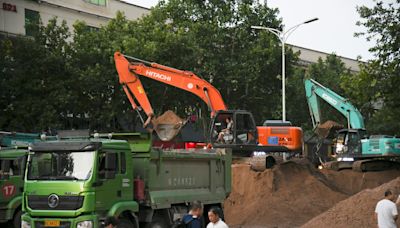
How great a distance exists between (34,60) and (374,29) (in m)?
17.5

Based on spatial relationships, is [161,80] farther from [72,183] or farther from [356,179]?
[72,183]

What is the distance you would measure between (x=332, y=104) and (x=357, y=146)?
383cm

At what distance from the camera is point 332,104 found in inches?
1427

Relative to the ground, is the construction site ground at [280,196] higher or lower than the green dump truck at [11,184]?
lower

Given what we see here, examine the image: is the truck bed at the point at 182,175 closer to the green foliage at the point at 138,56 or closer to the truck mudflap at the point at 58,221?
the truck mudflap at the point at 58,221

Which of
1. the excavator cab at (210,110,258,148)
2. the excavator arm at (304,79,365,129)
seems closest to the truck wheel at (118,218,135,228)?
the excavator cab at (210,110,258,148)

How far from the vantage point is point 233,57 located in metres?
38.8

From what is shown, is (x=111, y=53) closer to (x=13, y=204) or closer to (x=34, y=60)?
(x=34, y=60)

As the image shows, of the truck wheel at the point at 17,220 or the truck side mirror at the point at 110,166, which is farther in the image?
the truck wheel at the point at 17,220

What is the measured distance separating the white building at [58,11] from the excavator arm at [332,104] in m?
16.2

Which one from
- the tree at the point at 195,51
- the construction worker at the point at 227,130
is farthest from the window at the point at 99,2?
the construction worker at the point at 227,130

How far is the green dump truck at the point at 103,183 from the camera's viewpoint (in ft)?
43.0

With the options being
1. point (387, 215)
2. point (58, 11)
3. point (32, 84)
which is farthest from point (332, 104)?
point (387, 215)

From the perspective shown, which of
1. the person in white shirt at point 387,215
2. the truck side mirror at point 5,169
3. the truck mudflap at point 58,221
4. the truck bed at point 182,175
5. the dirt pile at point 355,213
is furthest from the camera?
the truck side mirror at point 5,169
